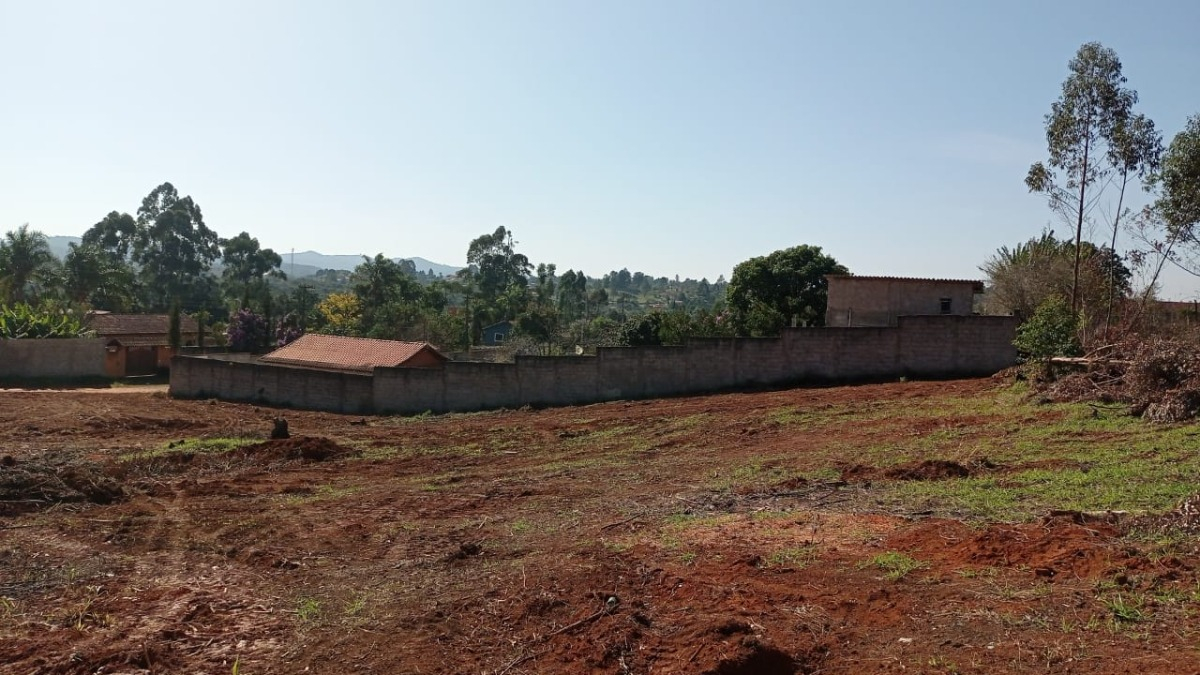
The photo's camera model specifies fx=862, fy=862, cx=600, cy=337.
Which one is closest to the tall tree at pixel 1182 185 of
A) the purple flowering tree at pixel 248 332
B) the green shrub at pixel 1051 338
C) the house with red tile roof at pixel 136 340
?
the green shrub at pixel 1051 338

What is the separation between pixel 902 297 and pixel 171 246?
274ft

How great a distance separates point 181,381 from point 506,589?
28.7 m

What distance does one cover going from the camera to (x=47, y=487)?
12492mm

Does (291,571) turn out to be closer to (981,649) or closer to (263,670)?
(263,670)

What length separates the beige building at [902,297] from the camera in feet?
92.3

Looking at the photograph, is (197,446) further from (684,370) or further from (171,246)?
(171,246)

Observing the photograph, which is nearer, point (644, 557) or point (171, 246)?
point (644, 557)

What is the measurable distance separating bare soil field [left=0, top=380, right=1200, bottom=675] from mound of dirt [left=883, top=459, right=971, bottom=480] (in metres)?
0.05

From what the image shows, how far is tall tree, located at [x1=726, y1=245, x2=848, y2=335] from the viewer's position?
37.3m

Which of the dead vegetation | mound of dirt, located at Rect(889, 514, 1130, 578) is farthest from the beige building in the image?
mound of dirt, located at Rect(889, 514, 1130, 578)

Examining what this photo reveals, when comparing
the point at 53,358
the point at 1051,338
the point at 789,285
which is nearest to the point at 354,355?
the point at 53,358

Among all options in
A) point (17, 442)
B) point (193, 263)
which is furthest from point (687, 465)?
point (193, 263)

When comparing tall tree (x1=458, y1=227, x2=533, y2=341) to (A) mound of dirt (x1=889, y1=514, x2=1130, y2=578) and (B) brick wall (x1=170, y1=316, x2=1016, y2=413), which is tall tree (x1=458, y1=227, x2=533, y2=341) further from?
(A) mound of dirt (x1=889, y1=514, x2=1130, y2=578)

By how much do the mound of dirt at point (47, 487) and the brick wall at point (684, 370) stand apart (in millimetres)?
13661
